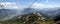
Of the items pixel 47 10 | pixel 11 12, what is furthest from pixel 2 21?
pixel 47 10

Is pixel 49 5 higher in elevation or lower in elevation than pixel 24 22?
higher

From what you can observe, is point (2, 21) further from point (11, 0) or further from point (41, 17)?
point (41, 17)

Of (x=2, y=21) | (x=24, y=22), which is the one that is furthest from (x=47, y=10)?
(x=2, y=21)

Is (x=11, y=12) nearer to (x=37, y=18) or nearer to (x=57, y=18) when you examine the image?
(x=37, y=18)

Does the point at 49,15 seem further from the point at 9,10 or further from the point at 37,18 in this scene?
the point at 9,10

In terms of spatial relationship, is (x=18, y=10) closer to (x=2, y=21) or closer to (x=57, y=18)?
(x=2, y=21)

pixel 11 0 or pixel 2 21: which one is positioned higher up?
pixel 11 0

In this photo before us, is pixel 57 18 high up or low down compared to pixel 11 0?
down
